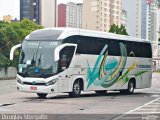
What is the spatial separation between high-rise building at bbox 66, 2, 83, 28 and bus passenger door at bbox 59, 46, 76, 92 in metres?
162

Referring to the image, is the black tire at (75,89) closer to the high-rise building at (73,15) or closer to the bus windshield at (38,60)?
the bus windshield at (38,60)

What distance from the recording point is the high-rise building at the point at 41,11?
149m

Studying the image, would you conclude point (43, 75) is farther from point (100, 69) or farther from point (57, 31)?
point (100, 69)

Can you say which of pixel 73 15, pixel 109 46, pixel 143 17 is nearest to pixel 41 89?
pixel 109 46

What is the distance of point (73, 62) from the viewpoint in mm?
20766

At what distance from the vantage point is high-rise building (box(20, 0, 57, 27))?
5866 inches

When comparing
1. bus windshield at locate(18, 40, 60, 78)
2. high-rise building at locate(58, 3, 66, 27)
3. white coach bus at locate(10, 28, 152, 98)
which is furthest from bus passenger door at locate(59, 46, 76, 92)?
high-rise building at locate(58, 3, 66, 27)

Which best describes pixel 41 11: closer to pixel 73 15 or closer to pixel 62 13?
pixel 62 13

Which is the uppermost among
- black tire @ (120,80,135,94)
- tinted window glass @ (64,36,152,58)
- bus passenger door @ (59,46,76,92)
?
tinted window glass @ (64,36,152,58)

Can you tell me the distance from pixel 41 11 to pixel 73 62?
130m

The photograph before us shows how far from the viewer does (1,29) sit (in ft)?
189

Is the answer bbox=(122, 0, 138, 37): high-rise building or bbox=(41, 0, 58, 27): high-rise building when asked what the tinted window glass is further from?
bbox=(122, 0, 138, 37): high-rise building

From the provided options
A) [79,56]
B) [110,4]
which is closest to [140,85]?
[79,56]

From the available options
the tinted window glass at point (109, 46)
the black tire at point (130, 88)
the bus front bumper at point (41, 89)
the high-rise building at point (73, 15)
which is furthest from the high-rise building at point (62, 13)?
the bus front bumper at point (41, 89)
